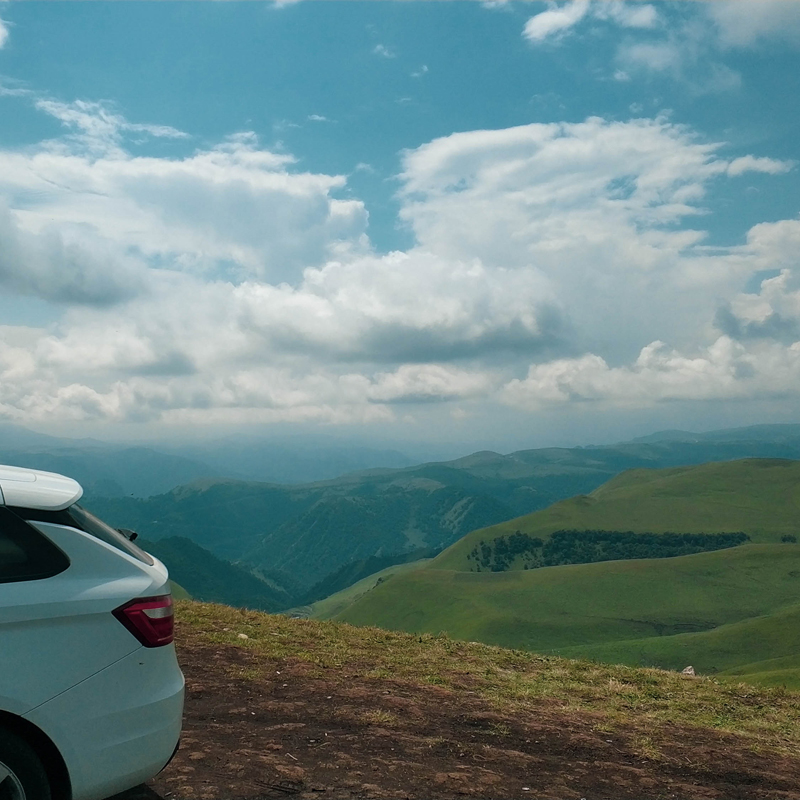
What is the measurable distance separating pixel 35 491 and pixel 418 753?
5.17 meters

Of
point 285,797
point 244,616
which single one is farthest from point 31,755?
point 244,616

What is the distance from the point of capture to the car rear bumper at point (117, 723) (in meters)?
4.64

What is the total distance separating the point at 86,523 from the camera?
5355 millimetres

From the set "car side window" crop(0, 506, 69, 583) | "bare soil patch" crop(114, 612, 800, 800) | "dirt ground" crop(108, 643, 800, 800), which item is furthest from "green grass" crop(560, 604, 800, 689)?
"car side window" crop(0, 506, 69, 583)

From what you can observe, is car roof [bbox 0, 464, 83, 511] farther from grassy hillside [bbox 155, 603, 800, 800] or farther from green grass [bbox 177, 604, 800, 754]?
green grass [bbox 177, 604, 800, 754]

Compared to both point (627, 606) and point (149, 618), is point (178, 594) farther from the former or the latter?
point (627, 606)

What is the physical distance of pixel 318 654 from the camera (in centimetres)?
1289

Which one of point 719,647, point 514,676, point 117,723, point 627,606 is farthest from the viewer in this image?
point 627,606

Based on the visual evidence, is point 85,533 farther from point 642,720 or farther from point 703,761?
point 642,720

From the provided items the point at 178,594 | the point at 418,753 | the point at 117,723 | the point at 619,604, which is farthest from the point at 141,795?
the point at 619,604

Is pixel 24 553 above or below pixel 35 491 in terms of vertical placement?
below

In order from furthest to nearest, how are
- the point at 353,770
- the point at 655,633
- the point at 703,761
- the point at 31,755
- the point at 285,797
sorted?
1. the point at 655,633
2. the point at 703,761
3. the point at 353,770
4. the point at 285,797
5. the point at 31,755

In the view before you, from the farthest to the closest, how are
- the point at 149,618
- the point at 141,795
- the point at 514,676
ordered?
the point at 514,676 < the point at 141,795 < the point at 149,618

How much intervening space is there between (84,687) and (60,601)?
622mm
